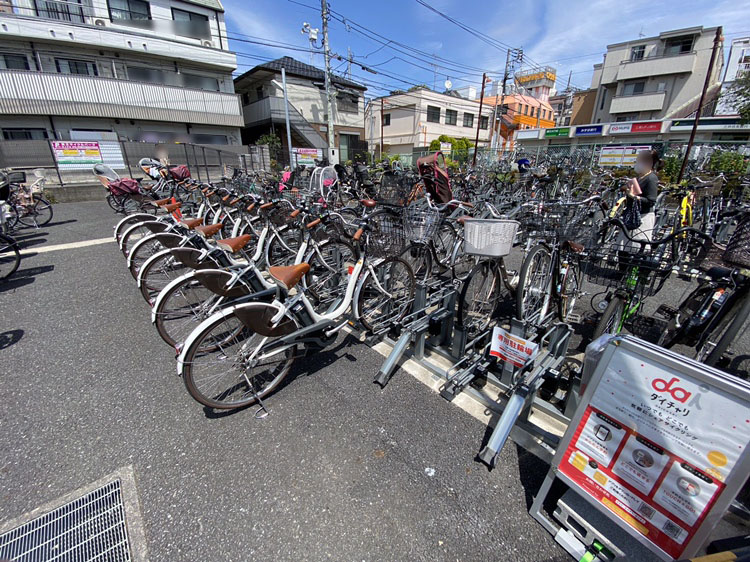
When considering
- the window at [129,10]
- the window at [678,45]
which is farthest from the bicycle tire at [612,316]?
the window at [678,45]

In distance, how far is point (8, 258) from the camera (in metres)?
5.23

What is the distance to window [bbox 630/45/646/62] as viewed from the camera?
94.1ft

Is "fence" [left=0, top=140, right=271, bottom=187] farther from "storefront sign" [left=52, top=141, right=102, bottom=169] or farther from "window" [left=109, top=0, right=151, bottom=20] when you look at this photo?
"window" [left=109, top=0, right=151, bottom=20]

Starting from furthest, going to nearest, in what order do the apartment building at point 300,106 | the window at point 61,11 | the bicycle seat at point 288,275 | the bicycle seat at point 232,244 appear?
the apartment building at point 300,106 < the window at point 61,11 < the bicycle seat at point 232,244 < the bicycle seat at point 288,275

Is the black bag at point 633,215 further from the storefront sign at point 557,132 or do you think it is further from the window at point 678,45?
the window at point 678,45

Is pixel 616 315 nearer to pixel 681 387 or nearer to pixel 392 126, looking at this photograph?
pixel 681 387

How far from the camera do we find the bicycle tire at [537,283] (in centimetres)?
316

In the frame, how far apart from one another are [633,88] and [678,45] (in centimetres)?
387

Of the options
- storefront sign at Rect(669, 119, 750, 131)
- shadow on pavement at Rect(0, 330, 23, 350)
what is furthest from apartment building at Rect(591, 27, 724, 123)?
shadow on pavement at Rect(0, 330, 23, 350)

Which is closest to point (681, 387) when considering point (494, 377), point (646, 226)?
point (494, 377)

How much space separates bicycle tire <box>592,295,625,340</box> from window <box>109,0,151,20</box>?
25.5 metres

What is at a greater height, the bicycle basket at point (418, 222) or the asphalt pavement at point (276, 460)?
the bicycle basket at point (418, 222)

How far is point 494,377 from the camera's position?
106 inches

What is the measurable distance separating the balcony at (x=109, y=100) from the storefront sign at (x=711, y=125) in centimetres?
3117
